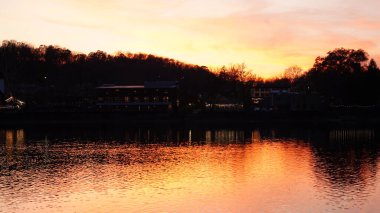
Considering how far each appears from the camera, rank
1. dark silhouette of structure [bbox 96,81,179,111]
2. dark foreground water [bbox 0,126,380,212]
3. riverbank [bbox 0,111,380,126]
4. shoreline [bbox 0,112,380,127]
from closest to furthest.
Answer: dark foreground water [bbox 0,126,380,212]
shoreline [bbox 0,112,380,127]
riverbank [bbox 0,111,380,126]
dark silhouette of structure [bbox 96,81,179,111]

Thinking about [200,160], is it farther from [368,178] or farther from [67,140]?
[67,140]

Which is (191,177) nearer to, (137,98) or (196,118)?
(196,118)

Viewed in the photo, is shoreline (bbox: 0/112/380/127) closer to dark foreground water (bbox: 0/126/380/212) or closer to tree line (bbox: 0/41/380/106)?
tree line (bbox: 0/41/380/106)

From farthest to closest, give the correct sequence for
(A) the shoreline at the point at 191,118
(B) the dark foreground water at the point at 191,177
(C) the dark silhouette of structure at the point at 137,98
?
(C) the dark silhouette of structure at the point at 137,98 → (A) the shoreline at the point at 191,118 → (B) the dark foreground water at the point at 191,177

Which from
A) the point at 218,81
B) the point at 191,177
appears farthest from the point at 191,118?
the point at 191,177

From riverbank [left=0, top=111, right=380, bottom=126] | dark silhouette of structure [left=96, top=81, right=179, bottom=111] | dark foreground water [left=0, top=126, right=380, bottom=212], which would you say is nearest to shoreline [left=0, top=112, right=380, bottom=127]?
riverbank [left=0, top=111, right=380, bottom=126]

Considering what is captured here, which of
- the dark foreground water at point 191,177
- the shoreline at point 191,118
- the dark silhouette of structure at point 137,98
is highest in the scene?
the dark silhouette of structure at point 137,98

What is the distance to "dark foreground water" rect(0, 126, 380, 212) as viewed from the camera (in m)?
30.4

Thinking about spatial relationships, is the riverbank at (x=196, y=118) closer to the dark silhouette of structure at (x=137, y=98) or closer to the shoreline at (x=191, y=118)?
the shoreline at (x=191, y=118)

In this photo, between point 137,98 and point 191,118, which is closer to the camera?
point 191,118

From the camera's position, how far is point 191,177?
40.1 meters

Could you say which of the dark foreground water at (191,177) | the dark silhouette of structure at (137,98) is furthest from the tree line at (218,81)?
the dark foreground water at (191,177)

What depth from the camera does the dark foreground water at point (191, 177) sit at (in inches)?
1198

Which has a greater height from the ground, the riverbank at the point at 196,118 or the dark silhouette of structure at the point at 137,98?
the dark silhouette of structure at the point at 137,98
